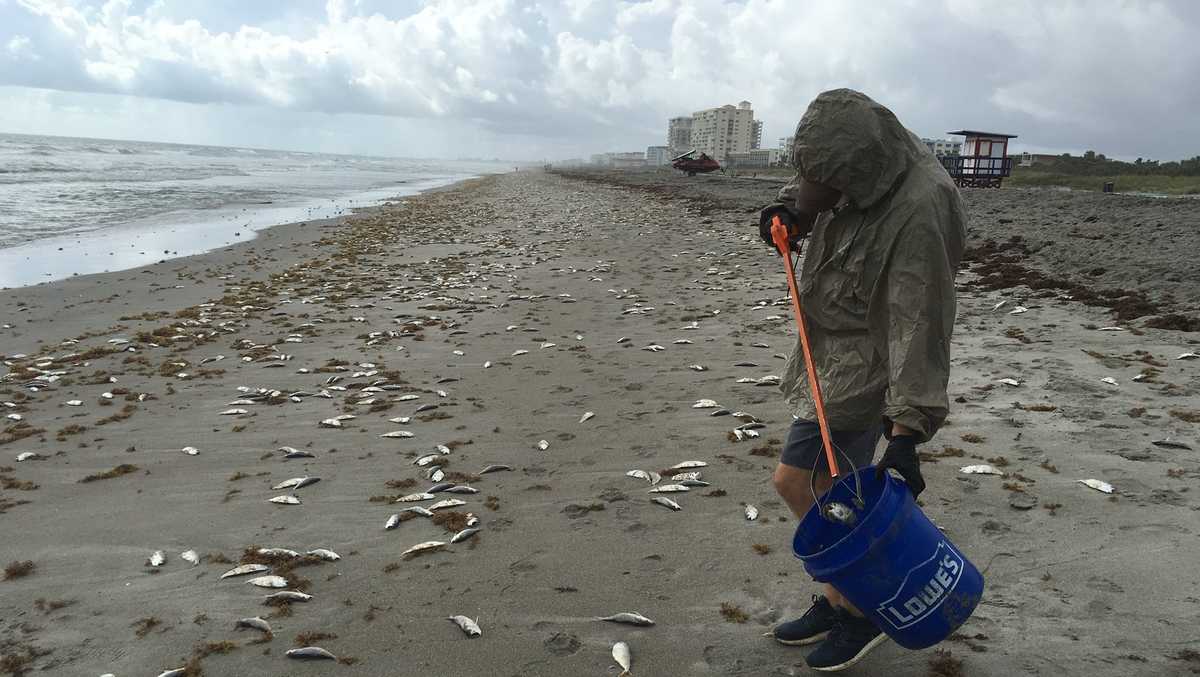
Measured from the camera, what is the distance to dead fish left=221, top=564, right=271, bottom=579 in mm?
4699

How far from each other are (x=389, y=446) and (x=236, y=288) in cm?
1042

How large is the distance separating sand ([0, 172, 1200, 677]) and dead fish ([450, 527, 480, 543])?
0.07m

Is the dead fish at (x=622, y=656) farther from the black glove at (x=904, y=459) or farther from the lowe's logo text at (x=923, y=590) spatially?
the black glove at (x=904, y=459)

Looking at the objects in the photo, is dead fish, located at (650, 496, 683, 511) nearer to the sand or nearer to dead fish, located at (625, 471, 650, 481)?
the sand

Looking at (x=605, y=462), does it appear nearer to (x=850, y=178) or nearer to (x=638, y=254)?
(x=850, y=178)

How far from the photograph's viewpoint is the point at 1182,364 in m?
7.61

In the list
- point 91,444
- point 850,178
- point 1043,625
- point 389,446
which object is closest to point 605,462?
point 389,446

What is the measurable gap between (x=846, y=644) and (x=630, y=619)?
3.77ft

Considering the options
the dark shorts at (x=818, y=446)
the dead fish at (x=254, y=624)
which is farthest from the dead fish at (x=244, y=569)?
the dark shorts at (x=818, y=446)

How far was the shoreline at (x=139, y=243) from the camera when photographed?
17641 millimetres

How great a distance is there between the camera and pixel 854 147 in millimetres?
2926

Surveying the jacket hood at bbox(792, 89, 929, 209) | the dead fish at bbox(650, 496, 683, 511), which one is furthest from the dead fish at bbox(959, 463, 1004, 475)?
the jacket hood at bbox(792, 89, 929, 209)

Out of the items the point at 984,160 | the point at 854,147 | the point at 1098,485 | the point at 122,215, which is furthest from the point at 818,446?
the point at 984,160

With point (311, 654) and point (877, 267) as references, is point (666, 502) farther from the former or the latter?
point (877, 267)
